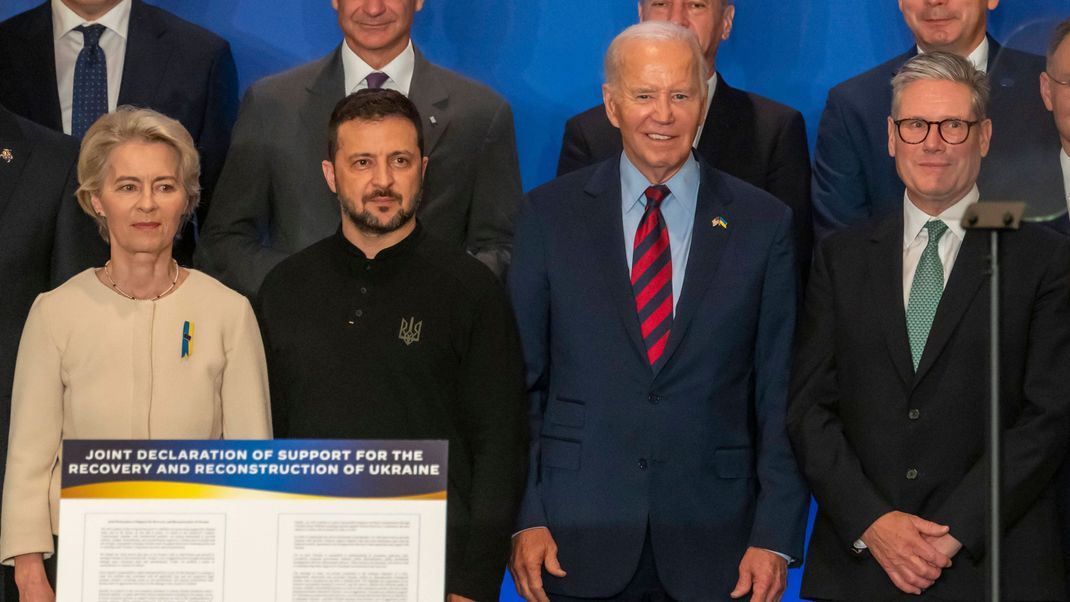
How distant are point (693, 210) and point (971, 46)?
1146 millimetres

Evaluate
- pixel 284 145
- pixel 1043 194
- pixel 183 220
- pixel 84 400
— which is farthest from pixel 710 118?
pixel 84 400

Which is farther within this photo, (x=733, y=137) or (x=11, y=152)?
(x=733, y=137)

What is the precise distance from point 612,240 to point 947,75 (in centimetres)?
87

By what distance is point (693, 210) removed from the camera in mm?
3438

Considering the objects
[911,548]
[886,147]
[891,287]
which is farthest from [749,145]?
[911,548]

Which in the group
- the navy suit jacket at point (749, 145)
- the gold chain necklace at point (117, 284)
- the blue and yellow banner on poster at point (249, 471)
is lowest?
the blue and yellow banner on poster at point (249, 471)

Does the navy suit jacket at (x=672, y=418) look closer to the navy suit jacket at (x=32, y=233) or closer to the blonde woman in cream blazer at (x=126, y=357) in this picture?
the blonde woman in cream blazer at (x=126, y=357)

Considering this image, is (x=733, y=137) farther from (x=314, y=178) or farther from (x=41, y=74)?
(x=41, y=74)

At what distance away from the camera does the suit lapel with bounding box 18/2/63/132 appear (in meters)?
4.02

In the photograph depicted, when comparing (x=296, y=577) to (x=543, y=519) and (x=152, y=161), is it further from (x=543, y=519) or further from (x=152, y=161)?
(x=152, y=161)

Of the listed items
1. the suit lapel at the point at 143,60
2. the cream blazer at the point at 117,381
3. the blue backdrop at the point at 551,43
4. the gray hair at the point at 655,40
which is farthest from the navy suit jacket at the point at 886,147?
the suit lapel at the point at 143,60

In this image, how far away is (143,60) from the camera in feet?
13.4

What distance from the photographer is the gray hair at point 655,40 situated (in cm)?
345

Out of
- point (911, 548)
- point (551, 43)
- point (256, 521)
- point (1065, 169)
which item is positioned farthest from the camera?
point (551, 43)
